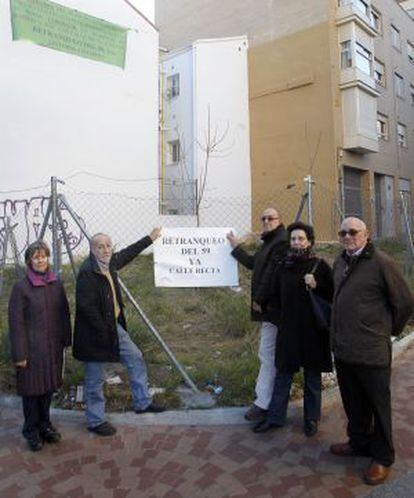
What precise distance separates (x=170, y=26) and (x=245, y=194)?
40.9 ft

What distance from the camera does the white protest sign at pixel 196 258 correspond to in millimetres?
5379

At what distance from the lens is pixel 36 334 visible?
4391 millimetres

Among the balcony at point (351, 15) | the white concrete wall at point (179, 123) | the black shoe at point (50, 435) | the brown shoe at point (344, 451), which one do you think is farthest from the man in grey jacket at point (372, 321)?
the balcony at point (351, 15)

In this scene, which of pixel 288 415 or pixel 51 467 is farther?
pixel 288 415

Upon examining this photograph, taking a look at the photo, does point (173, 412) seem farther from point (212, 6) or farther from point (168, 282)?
point (212, 6)

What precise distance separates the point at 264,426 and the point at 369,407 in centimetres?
103

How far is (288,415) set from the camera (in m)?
5.00

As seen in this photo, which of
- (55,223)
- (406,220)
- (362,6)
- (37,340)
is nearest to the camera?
(37,340)

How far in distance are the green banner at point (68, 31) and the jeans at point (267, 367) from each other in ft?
46.1

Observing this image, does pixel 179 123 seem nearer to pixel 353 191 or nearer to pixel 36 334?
pixel 353 191

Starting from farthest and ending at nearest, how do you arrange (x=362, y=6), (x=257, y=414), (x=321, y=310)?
(x=362, y=6)
(x=257, y=414)
(x=321, y=310)

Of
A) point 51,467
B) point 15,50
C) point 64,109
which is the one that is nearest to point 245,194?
point 64,109

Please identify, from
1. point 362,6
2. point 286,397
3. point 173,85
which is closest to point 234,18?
point 173,85

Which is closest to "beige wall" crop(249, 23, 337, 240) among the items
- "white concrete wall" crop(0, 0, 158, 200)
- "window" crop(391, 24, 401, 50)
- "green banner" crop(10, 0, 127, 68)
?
"white concrete wall" crop(0, 0, 158, 200)
